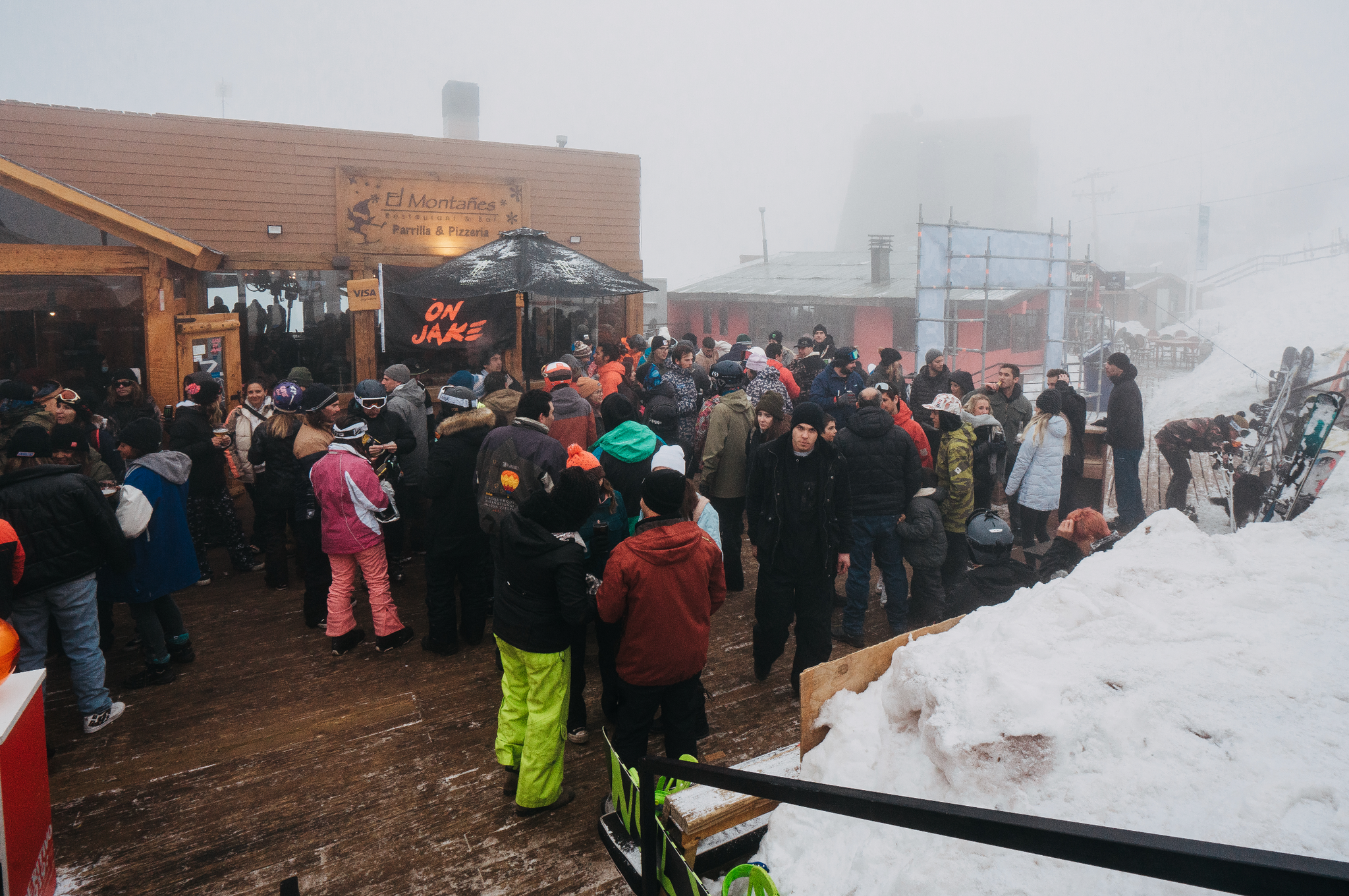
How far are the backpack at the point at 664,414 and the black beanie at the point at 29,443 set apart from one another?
163 inches

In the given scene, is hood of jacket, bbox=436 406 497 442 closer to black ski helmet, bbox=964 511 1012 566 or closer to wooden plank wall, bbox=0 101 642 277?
black ski helmet, bbox=964 511 1012 566

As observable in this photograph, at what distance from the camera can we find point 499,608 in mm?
3801

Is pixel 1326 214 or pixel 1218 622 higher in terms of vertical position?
pixel 1326 214

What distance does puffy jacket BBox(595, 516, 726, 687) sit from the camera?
3537mm

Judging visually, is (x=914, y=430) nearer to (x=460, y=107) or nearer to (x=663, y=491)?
(x=663, y=491)

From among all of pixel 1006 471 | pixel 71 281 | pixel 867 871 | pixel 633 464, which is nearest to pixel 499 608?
pixel 633 464

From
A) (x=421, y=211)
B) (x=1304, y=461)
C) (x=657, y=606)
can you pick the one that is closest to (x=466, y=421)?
(x=657, y=606)

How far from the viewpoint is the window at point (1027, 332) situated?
98.9ft

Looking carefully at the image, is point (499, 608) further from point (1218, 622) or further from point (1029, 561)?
point (1029, 561)

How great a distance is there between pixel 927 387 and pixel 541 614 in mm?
6450

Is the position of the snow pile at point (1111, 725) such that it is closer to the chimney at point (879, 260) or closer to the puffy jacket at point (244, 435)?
the puffy jacket at point (244, 435)

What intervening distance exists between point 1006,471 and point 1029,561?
120cm

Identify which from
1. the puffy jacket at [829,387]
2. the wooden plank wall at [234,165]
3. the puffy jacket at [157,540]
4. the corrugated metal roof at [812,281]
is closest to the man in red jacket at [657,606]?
the puffy jacket at [157,540]

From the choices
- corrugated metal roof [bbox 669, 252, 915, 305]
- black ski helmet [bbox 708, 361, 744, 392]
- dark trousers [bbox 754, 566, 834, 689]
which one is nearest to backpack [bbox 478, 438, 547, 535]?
dark trousers [bbox 754, 566, 834, 689]
